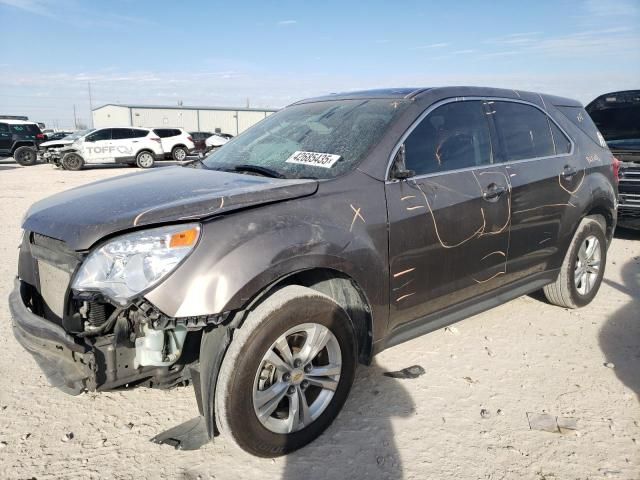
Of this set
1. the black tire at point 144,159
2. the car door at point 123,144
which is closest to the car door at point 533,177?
the black tire at point 144,159

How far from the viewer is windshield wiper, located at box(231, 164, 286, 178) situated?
2.87 metres

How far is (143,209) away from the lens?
225 cm

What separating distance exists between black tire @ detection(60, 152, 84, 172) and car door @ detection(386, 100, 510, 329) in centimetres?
1899

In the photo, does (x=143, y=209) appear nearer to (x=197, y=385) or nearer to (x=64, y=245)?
(x=64, y=245)

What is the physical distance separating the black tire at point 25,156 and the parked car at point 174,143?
6.12m

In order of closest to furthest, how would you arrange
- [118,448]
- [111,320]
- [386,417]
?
[111,320] < [118,448] < [386,417]

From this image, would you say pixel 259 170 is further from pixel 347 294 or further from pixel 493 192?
pixel 493 192

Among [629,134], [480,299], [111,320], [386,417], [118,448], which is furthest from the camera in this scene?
[629,134]

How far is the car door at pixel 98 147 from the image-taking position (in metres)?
19.0

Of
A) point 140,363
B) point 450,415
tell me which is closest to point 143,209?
point 140,363

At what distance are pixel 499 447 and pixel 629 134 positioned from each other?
24.9 feet

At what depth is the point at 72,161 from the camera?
1908 cm

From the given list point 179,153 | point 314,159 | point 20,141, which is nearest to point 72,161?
point 179,153

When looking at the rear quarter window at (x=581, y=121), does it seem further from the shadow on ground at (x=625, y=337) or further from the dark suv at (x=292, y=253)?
the shadow on ground at (x=625, y=337)
